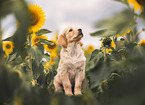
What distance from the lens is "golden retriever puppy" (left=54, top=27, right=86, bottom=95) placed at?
1405 millimetres

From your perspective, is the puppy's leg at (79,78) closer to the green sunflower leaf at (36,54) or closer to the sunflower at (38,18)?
the green sunflower leaf at (36,54)

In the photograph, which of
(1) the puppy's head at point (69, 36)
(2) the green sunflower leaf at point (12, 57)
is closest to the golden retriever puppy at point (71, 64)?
(1) the puppy's head at point (69, 36)

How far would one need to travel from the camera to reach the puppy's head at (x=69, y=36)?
4.80 ft

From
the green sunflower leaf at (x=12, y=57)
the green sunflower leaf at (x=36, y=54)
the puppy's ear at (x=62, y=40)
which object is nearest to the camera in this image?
the green sunflower leaf at (x=12, y=57)

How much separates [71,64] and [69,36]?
260 millimetres

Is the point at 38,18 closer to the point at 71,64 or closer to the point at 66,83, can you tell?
the point at 71,64

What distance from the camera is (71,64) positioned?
1404 mm

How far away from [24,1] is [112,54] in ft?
2.85

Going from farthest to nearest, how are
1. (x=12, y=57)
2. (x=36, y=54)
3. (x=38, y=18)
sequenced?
(x=38, y=18)
(x=36, y=54)
(x=12, y=57)

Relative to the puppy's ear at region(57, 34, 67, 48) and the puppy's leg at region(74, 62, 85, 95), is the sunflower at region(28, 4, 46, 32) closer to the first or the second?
the puppy's ear at region(57, 34, 67, 48)

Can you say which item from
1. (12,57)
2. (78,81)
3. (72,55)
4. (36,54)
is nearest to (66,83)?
(78,81)

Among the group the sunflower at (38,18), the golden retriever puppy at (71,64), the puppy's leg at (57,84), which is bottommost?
the puppy's leg at (57,84)

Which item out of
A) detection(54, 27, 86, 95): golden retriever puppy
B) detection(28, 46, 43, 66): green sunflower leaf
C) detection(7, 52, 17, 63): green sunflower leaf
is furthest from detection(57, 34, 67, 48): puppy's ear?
detection(7, 52, 17, 63): green sunflower leaf

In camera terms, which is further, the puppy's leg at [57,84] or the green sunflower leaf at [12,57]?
the puppy's leg at [57,84]
